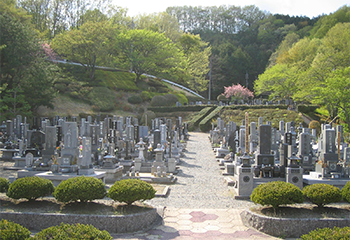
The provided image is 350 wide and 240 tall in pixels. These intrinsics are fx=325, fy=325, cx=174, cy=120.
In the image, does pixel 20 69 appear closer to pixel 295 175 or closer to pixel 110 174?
pixel 110 174

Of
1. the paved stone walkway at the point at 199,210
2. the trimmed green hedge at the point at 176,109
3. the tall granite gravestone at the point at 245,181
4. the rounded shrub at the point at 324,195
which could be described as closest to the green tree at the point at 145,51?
the trimmed green hedge at the point at 176,109

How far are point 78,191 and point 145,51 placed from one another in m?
47.0

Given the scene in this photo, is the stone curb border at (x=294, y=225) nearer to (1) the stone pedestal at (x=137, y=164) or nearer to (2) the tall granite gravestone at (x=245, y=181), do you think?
(2) the tall granite gravestone at (x=245, y=181)

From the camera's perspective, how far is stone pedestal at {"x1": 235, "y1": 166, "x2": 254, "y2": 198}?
39.3 feet

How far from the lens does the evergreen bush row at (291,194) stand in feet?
28.0

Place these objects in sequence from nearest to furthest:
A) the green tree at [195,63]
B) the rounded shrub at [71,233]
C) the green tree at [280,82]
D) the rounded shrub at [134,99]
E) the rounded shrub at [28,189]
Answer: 1. the rounded shrub at [71,233]
2. the rounded shrub at [28,189]
3. the green tree at [280,82]
4. the rounded shrub at [134,99]
5. the green tree at [195,63]

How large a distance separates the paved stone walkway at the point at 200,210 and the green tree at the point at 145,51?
36.8 meters

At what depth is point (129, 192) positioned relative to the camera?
8.73 m

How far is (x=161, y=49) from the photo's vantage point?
173 feet

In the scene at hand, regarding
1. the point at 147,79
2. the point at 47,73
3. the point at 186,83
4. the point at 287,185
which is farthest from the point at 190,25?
the point at 287,185

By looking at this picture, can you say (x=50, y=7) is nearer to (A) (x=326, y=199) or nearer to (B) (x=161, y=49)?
(B) (x=161, y=49)

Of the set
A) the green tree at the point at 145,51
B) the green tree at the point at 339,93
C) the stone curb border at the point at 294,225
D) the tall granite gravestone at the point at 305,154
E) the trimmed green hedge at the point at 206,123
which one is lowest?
the stone curb border at the point at 294,225

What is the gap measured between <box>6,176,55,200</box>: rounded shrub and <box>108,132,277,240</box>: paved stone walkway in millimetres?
2613

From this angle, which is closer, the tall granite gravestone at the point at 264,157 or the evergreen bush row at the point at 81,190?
the evergreen bush row at the point at 81,190
